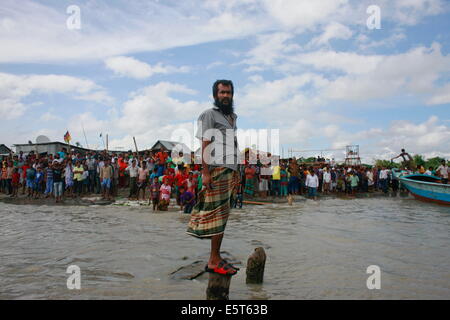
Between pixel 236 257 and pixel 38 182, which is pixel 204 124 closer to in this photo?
pixel 236 257

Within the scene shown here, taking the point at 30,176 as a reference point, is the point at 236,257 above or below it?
below

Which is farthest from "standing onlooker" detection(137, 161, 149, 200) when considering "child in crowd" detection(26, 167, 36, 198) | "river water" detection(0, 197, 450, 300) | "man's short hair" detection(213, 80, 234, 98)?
"man's short hair" detection(213, 80, 234, 98)

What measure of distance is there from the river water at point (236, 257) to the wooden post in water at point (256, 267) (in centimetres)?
10

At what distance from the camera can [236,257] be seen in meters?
4.64

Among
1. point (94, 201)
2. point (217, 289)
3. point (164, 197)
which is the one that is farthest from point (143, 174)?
point (217, 289)

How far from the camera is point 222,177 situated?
319 centimetres

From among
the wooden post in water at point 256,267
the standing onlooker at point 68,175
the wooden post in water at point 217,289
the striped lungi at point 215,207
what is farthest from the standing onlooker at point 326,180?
the wooden post in water at point 217,289

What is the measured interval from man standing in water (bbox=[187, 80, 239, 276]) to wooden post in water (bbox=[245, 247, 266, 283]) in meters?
0.29

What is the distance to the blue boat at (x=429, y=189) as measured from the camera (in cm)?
1393

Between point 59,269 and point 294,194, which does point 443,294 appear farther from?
point 294,194

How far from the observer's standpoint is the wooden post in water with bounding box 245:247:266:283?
3.39m

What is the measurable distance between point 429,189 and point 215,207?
49.1 ft

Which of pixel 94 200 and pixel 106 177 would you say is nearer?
pixel 94 200

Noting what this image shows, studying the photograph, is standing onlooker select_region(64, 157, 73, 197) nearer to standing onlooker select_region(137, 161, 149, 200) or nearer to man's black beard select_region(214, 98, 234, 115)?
standing onlooker select_region(137, 161, 149, 200)
